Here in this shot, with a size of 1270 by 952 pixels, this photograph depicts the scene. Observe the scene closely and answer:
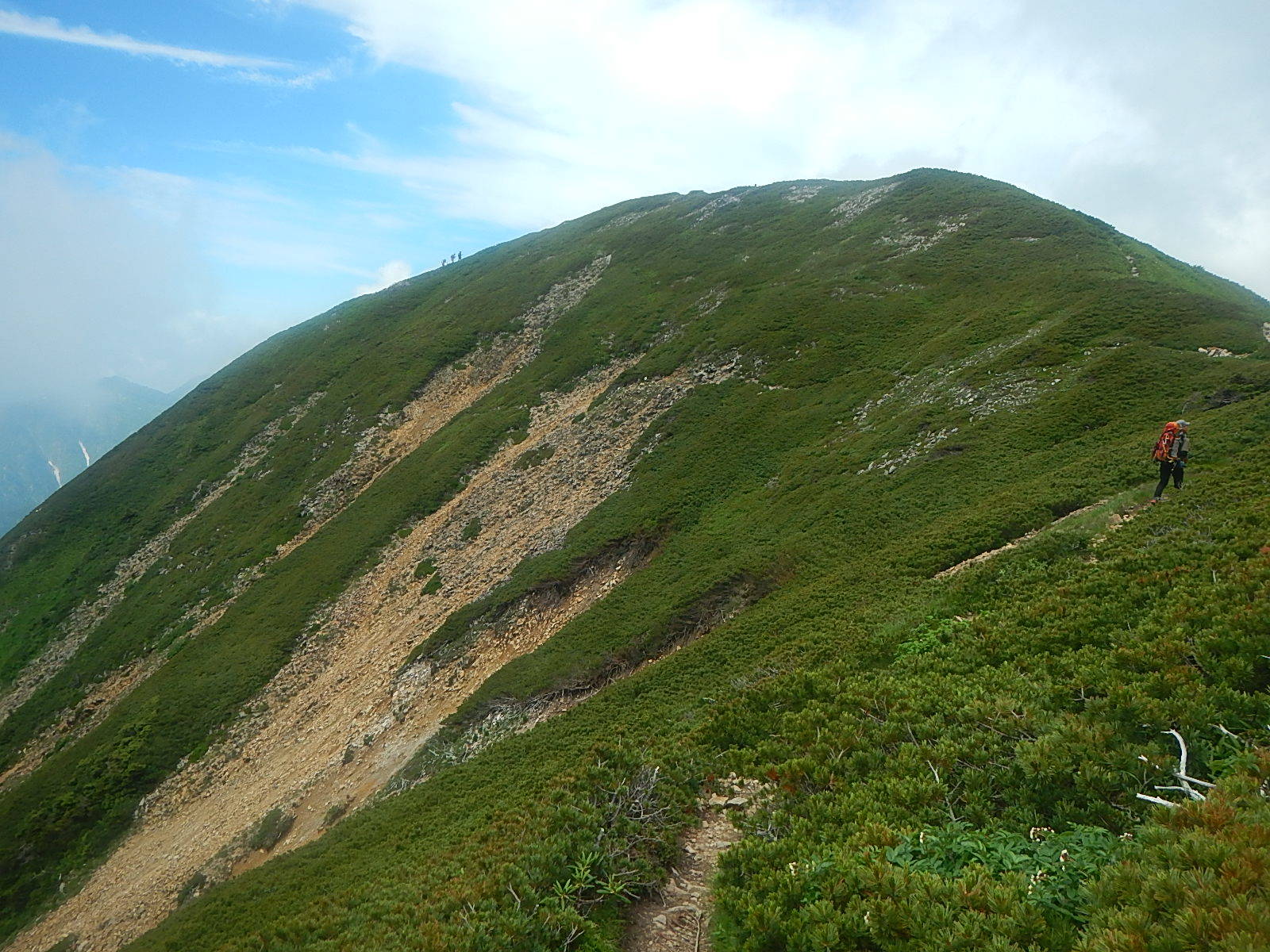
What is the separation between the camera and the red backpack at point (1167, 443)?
58.2 ft

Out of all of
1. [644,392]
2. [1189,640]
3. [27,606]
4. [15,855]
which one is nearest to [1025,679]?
[1189,640]

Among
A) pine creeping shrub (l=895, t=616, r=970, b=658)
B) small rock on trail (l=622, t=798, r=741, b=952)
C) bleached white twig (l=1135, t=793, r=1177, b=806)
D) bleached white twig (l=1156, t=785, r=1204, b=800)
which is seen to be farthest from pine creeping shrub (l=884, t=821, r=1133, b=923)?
pine creeping shrub (l=895, t=616, r=970, b=658)

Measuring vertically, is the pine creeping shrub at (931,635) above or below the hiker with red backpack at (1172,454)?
below

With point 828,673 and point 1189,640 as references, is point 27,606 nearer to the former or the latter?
point 828,673

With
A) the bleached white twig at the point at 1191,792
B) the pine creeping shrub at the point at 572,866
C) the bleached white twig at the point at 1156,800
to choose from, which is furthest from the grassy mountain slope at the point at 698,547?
the bleached white twig at the point at 1191,792

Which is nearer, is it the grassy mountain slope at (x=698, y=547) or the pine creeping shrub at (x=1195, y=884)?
the pine creeping shrub at (x=1195, y=884)

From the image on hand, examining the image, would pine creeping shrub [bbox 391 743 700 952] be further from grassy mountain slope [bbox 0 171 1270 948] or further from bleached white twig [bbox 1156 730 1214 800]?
bleached white twig [bbox 1156 730 1214 800]

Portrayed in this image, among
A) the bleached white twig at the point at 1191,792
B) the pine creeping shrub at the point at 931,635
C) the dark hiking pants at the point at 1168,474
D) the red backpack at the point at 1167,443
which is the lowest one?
the pine creeping shrub at the point at 931,635

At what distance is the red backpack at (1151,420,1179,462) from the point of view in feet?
58.2

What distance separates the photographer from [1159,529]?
15922 mm

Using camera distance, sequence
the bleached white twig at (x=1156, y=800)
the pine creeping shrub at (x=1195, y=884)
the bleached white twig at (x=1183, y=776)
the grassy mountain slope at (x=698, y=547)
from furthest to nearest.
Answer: the grassy mountain slope at (x=698, y=547) < the bleached white twig at (x=1183, y=776) < the bleached white twig at (x=1156, y=800) < the pine creeping shrub at (x=1195, y=884)

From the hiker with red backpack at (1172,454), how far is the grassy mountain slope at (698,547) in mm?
1024

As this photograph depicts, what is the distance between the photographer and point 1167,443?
58.9ft

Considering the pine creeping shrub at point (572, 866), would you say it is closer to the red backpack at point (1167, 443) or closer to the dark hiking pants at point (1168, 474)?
the dark hiking pants at point (1168, 474)
